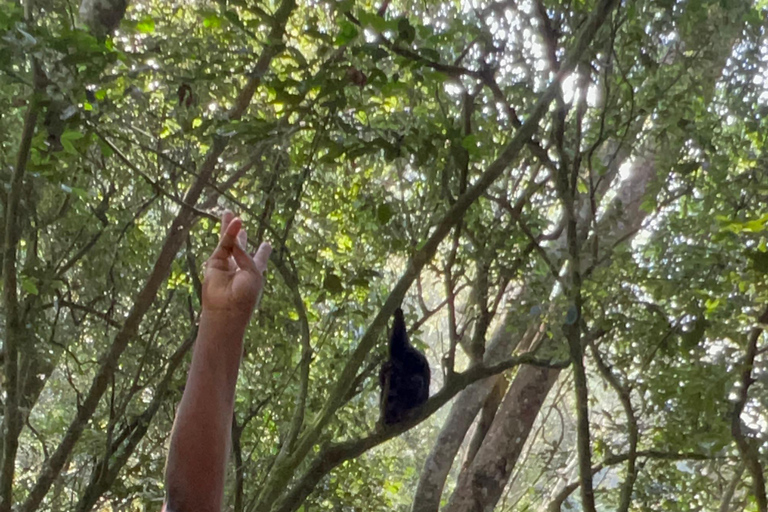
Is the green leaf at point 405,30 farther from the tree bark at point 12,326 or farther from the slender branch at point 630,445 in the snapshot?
the slender branch at point 630,445

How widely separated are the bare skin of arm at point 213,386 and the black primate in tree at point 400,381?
464 mm

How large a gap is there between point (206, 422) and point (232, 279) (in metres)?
0.20

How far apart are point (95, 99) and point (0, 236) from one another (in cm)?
62

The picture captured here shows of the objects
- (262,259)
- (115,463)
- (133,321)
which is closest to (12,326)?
(133,321)

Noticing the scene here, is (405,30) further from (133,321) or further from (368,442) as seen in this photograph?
(133,321)

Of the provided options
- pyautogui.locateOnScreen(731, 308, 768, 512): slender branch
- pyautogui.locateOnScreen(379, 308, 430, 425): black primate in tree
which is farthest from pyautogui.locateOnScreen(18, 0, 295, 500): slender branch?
pyautogui.locateOnScreen(731, 308, 768, 512): slender branch

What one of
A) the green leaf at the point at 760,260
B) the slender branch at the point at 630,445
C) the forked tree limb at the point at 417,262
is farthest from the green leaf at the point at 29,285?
the green leaf at the point at 760,260

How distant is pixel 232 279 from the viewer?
0.98m

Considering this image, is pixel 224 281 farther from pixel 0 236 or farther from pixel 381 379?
pixel 0 236

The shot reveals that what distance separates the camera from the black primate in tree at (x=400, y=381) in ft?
4.61

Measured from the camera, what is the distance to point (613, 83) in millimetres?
1730

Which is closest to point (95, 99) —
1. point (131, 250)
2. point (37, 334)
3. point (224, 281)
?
point (224, 281)

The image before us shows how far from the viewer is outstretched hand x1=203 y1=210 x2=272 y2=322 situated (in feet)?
3.13

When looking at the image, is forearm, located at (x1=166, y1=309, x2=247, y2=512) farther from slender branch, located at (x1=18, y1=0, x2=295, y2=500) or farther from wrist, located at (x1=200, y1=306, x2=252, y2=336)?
slender branch, located at (x1=18, y1=0, x2=295, y2=500)
